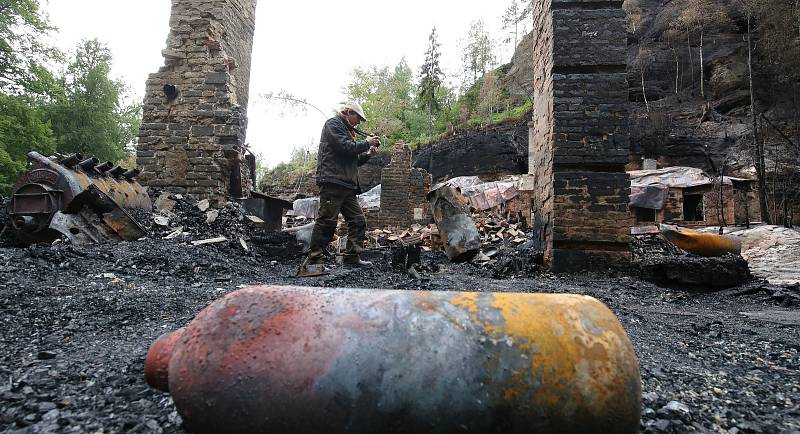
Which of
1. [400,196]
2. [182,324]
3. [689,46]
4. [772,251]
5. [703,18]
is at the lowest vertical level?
[182,324]

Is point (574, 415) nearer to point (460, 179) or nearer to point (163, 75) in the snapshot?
point (163, 75)

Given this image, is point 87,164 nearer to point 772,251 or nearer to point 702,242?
point 702,242

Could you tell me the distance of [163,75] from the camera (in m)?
7.00

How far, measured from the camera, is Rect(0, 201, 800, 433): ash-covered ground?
1.21 meters

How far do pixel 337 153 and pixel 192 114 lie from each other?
3.93m

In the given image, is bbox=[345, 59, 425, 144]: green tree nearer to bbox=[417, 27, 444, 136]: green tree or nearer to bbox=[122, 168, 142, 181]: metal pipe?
bbox=[417, 27, 444, 136]: green tree

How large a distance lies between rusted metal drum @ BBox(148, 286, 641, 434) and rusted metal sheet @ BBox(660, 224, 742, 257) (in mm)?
4824

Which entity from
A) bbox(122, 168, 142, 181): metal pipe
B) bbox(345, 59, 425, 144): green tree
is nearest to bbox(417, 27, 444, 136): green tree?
bbox(345, 59, 425, 144): green tree

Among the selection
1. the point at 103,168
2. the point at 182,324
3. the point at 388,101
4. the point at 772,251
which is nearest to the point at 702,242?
the point at 772,251

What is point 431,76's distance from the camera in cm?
3119

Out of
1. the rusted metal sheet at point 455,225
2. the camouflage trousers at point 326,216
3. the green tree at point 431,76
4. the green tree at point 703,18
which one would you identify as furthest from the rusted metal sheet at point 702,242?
the green tree at point 431,76

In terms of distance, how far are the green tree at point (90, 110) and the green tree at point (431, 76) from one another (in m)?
19.8

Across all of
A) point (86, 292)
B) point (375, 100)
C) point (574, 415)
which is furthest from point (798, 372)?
point (375, 100)

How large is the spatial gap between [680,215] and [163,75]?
16.0 metres
